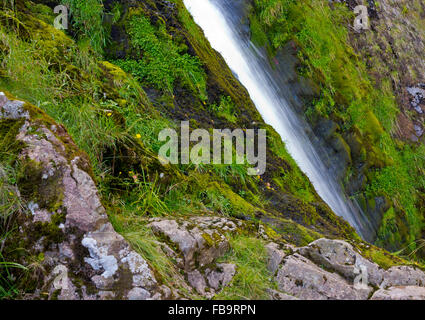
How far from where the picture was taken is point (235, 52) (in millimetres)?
6977

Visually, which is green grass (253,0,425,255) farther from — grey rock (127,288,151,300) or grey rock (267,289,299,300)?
grey rock (127,288,151,300)

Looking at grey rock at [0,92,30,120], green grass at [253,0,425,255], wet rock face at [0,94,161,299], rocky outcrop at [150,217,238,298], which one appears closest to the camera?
wet rock face at [0,94,161,299]

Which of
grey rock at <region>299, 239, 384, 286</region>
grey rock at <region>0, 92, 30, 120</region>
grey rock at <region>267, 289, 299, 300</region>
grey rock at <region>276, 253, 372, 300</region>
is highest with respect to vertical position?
grey rock at <region>299, 239, 384, 286</region>

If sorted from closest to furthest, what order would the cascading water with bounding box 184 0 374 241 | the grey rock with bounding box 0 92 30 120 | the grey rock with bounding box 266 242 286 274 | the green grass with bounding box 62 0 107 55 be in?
1. the grey rock with bounding box 0 92 30 120
2. the grey rock with bounding box 266 242 286 274
3. the green grass with bounding box 62 0 107 55
4. the cascading water with bounding box 184 0 374 241

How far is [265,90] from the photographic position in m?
7.02

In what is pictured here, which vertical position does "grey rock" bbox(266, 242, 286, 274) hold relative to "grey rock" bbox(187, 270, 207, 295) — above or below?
above

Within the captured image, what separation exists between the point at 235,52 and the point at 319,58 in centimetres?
225

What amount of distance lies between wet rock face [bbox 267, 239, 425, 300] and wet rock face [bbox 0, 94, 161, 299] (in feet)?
3.18

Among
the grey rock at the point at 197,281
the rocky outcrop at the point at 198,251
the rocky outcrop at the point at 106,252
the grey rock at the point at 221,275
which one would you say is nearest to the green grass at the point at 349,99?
the rocky outcrop at the point at 106,252

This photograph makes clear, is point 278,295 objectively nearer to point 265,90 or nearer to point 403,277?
point 403,277

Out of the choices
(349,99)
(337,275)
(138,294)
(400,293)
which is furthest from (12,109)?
(349,99)

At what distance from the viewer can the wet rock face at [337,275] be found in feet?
7.73

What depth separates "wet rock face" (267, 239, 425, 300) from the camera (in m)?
2.36

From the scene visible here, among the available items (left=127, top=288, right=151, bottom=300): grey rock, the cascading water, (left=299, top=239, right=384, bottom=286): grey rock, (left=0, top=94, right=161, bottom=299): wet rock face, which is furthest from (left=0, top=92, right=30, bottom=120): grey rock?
the cascading water
